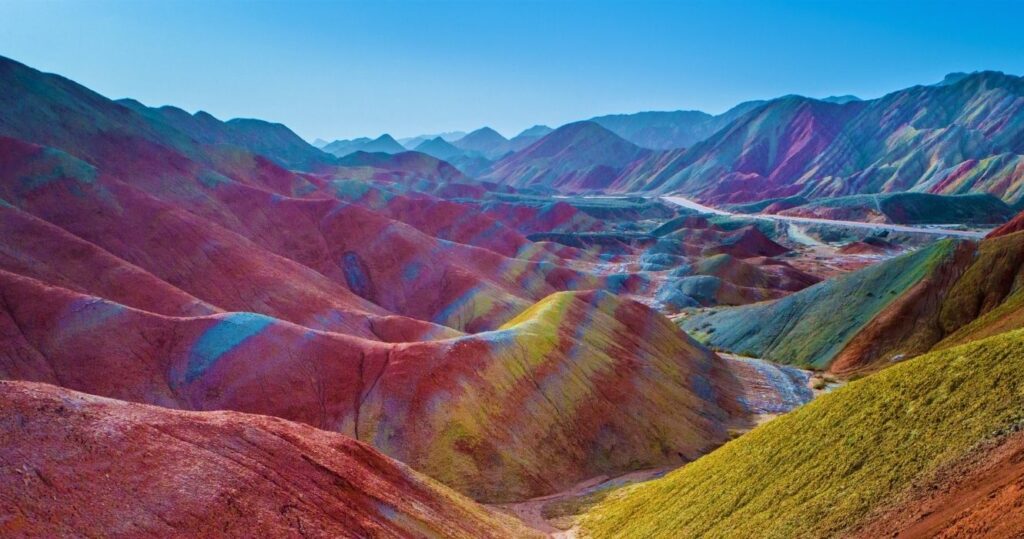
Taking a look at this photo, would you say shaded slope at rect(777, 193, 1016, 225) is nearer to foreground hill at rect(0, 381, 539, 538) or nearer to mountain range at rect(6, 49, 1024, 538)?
mountain range at rect(6, 49, 1024, 538)

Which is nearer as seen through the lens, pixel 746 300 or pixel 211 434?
pixel 211 434

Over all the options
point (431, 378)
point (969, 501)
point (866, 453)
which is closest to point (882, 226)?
point (431, 378)

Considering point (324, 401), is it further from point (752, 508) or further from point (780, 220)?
point (780, 220)

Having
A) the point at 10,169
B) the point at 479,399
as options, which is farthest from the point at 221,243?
the point at 479,399

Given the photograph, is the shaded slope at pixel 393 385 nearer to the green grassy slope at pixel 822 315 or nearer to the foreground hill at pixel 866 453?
the foreground hill at pixel 866 453

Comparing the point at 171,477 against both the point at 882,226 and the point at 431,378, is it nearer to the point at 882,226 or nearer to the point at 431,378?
the point at 431,378

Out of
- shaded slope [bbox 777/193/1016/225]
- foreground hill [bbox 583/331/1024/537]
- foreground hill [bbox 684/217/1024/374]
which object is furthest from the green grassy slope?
shaded slope [bbox 777/193/1016/225]

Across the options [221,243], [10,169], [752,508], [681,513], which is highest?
[10,169]
